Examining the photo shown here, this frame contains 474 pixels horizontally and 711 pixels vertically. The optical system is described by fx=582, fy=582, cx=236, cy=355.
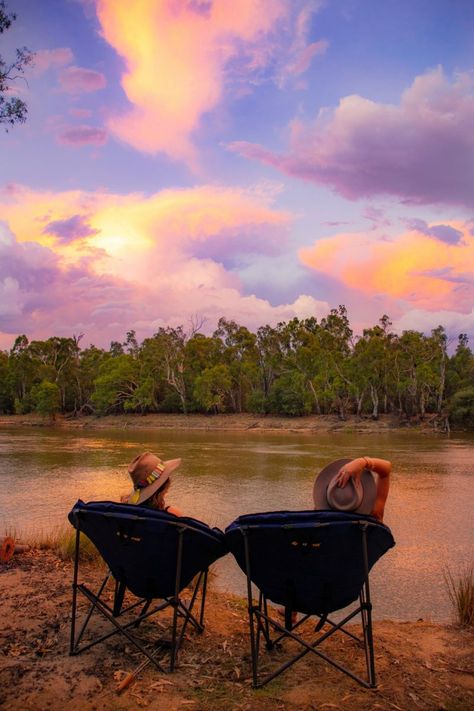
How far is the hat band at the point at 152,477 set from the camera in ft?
13.5

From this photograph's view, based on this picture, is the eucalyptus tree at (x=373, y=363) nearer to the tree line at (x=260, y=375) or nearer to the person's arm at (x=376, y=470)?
the tree line at (x=260, y=375)

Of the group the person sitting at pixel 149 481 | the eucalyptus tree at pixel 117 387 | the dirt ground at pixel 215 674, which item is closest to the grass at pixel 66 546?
the dirt ground at pixel 215 674

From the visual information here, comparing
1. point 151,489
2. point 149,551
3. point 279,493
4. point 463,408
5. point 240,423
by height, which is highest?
point 151,489

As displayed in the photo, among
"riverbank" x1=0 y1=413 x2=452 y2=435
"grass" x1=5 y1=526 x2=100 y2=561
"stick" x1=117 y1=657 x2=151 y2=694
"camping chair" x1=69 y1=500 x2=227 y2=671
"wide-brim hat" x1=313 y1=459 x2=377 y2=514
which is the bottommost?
"riverbank" x1=0 y1=413 x2=452 y2=435

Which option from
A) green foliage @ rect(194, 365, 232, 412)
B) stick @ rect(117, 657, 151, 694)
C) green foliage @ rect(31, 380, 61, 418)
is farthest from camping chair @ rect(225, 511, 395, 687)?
green foliage @ rect(31, 380, 61, 418)

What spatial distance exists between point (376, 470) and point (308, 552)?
732mm

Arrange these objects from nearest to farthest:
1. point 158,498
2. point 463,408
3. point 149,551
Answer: point 149,551 → point 158,498 → point 463,408

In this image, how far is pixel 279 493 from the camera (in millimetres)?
14492

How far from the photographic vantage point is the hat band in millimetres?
4105

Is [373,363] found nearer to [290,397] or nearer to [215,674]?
[290,397]

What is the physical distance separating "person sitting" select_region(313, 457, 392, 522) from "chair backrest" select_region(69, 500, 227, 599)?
745mm

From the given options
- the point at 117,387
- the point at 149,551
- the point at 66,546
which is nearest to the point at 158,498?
the point at 149,551

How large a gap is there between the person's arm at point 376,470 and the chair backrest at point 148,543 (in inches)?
33.0

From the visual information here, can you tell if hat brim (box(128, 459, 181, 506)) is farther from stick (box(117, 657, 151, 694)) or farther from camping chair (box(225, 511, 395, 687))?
stick (box(117, 657, 151, 694))
